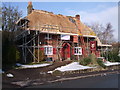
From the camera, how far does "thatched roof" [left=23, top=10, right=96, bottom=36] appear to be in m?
24.4

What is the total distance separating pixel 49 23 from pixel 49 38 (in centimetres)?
323

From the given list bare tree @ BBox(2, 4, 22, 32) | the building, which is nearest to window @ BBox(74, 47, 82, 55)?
the building

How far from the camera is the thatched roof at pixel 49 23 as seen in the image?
24.4 metres

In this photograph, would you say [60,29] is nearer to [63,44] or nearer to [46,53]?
[63,44]

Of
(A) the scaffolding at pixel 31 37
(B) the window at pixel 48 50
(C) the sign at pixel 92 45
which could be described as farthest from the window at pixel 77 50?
(B) the window at pixel 48 50

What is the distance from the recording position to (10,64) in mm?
16719

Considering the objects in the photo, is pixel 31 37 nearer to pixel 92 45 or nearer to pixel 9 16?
pixel 9 16

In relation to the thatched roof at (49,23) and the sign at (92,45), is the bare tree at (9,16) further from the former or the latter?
the sign at (92,45)

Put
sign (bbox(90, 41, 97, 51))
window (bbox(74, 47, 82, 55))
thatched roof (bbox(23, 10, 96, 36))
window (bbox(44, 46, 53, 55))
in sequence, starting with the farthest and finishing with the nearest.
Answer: sign (bbox(90, 41, 97, 51))
window (bbox(74, 47, 82, 55))
thatched roof (bbox(23, 10, 96, 36))
window (bbox(44, 46, 53, 55))

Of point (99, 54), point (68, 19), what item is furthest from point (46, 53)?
point (99, 54)

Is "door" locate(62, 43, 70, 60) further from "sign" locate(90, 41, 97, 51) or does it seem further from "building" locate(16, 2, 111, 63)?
"sign" locate(90, 41, 97, 51)

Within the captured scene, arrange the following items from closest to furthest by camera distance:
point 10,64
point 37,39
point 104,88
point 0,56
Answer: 1. point 104,88
2. point 0,56
3. point 10,64
4. point 37,39

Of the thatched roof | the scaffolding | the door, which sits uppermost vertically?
the thatched roof

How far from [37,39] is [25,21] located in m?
3.55
